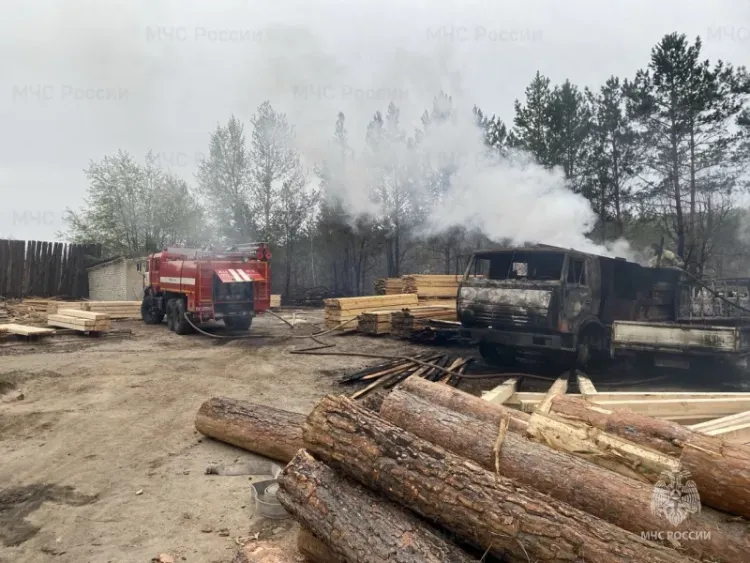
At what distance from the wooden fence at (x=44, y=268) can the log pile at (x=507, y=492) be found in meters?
25.7

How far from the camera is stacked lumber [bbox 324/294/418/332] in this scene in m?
14.7

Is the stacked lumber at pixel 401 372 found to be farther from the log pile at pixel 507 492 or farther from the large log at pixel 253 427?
the log pile at pixel 507 492

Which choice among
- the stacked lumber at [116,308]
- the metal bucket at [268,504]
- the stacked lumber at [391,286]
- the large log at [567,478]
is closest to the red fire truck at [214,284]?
the stacked lumber at [116,308]

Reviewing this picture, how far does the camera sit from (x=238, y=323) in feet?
51.2

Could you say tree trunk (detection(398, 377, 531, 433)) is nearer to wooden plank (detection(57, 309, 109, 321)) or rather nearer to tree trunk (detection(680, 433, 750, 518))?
tree trunk (detection(680, 433, 750, 518))

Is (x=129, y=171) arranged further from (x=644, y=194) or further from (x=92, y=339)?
(x=644, y=194)

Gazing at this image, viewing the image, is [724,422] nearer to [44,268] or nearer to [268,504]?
[268,504]

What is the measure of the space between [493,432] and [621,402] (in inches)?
107

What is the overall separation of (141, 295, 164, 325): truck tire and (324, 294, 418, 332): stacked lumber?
611 centimetres

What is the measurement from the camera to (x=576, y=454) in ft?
11.1

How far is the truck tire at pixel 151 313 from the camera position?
16.8 meters

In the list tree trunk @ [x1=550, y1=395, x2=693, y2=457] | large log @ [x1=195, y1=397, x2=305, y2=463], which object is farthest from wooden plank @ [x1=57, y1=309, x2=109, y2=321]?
tree trunk @ [x1=550, y1=395, x2=693, y2=457]

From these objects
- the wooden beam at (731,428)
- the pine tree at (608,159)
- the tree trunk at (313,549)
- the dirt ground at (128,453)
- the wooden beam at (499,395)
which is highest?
the pine tree at (608,159)

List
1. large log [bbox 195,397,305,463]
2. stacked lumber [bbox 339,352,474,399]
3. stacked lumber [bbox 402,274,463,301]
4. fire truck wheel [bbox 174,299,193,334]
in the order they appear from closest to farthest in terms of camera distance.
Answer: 1. large log [bbox 195,397,305,463]
2. stacked lumber [bbox 339,352,474,399]
3. fire truck wheel [bbox 174,299,193,334]
4. stacked lumber [bbox 402,274,463,301]
